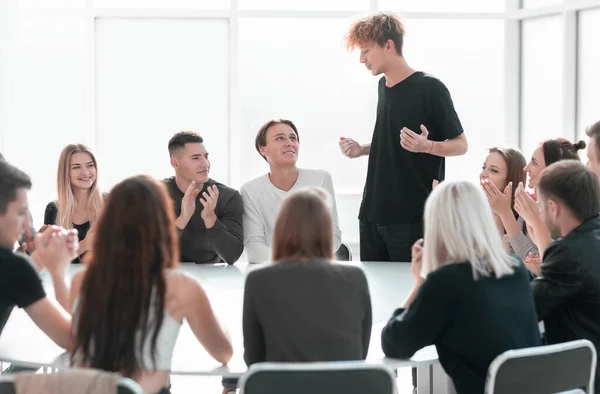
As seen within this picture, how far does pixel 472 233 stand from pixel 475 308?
0.21 metres

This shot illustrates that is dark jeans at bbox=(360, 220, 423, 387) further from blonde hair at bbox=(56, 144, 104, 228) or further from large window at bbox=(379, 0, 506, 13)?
large window at bbox=(379, 0, 506, 13)

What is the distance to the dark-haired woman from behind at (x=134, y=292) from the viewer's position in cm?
229

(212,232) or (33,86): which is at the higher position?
(33,86)

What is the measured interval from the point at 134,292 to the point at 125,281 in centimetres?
4

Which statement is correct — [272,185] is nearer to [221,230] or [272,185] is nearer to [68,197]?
[221,230]

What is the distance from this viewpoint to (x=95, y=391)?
205 centimetres

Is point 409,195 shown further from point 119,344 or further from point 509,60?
point 509,60

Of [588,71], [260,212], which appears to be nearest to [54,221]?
[260,212]

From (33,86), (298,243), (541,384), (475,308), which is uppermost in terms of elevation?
(33,86)

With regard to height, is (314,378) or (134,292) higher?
(134,292)

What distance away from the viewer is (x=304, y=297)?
240cm

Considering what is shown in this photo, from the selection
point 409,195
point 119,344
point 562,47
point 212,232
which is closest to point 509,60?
point 562,47

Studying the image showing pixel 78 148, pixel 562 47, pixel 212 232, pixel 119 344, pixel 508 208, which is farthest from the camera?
pixel 562 47

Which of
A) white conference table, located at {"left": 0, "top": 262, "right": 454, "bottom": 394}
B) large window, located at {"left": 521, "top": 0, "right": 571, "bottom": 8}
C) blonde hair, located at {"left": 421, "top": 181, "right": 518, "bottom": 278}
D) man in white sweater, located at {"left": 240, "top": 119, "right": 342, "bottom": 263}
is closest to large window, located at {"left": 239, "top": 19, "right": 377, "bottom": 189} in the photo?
large window, located at {"left": 521, "top": 0, "right": 571, "bottom": 8}
